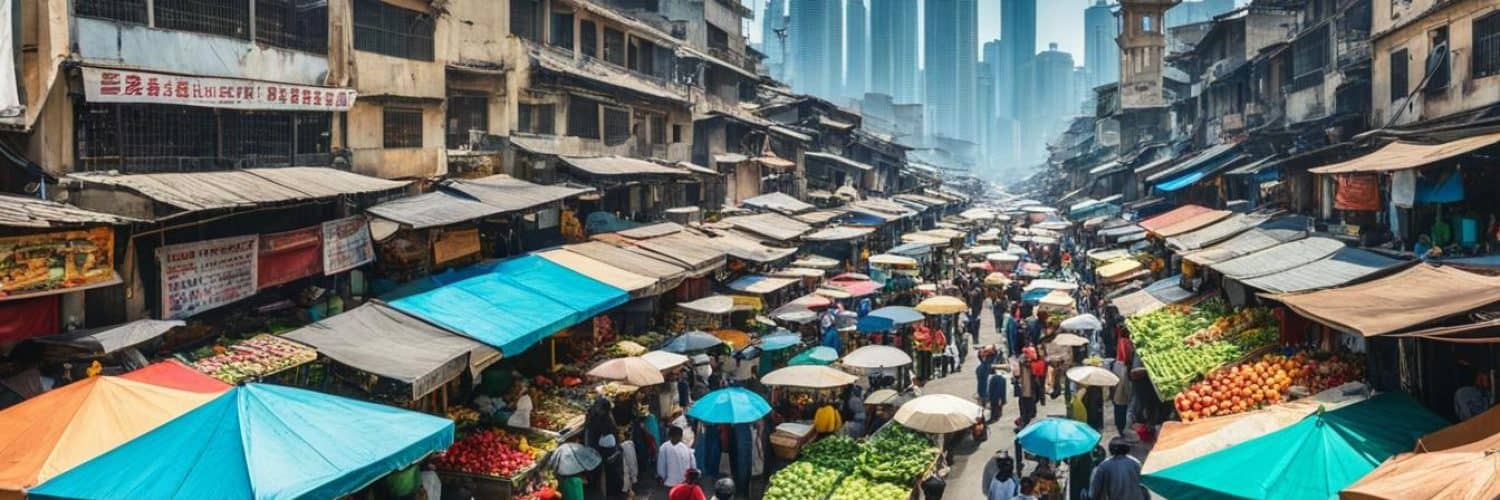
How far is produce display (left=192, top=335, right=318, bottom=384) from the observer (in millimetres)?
11859

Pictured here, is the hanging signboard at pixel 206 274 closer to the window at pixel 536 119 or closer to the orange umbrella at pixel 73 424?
the orange umbrella at pixel 73 424

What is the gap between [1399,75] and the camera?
2056 centimetres

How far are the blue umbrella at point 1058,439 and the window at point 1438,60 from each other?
1138 cm

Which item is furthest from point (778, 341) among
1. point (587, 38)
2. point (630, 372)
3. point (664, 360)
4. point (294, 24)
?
point (587, 38)

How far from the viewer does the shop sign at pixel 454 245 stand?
17312mm

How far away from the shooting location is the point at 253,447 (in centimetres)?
844

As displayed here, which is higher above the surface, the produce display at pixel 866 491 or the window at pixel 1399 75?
the window at pixel 1399 75

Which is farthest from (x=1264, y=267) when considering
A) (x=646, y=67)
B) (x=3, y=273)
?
(x=646, y=67)

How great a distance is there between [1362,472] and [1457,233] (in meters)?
8.93

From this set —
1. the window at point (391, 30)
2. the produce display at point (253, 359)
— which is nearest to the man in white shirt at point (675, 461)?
the produce display at point (253, 359)

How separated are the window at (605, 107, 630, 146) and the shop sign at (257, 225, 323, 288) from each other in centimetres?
1249

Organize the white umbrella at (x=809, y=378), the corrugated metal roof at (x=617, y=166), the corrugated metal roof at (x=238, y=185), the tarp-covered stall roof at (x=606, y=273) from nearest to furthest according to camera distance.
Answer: the corrugated metal roof at (x=238, y=185) → the white umbrella at (x=809, y=378) → the tarp-covered stall roof at (x=606, y=273) → the corrugated metal roof at (x=617, y=166)

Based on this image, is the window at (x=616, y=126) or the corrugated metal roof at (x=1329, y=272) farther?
the window at (x=616, y=126)

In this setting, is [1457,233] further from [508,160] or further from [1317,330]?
[508,160]
